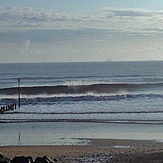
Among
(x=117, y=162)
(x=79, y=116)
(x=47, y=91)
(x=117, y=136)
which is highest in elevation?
(x=47, y=91)

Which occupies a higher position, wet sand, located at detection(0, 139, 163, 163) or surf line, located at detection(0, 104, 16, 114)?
surf line, located at detection(0, 104, 16, 114)

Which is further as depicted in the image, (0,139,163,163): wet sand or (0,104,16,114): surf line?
(0,104,16,114): surf line

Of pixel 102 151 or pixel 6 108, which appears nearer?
pixel 102 151

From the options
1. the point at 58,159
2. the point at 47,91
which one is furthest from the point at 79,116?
the point at 47,91

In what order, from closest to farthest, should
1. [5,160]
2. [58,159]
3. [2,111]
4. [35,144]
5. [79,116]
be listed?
1. [5,160]
2. [58,159]
3. [35,144]
4. [79,116]
5. [2,111]

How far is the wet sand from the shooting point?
18.5 metres

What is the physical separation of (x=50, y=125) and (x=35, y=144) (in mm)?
6686

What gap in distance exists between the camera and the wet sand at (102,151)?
18470 millimetres

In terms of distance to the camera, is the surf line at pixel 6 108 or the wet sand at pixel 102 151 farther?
the surf line at pixel 6 108

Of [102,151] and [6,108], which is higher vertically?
[6,108]

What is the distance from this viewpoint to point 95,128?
89.9 ft

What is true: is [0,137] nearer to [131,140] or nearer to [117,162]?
[131,140]

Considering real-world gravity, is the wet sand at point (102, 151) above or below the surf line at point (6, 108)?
below

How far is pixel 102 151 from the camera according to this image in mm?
20703
